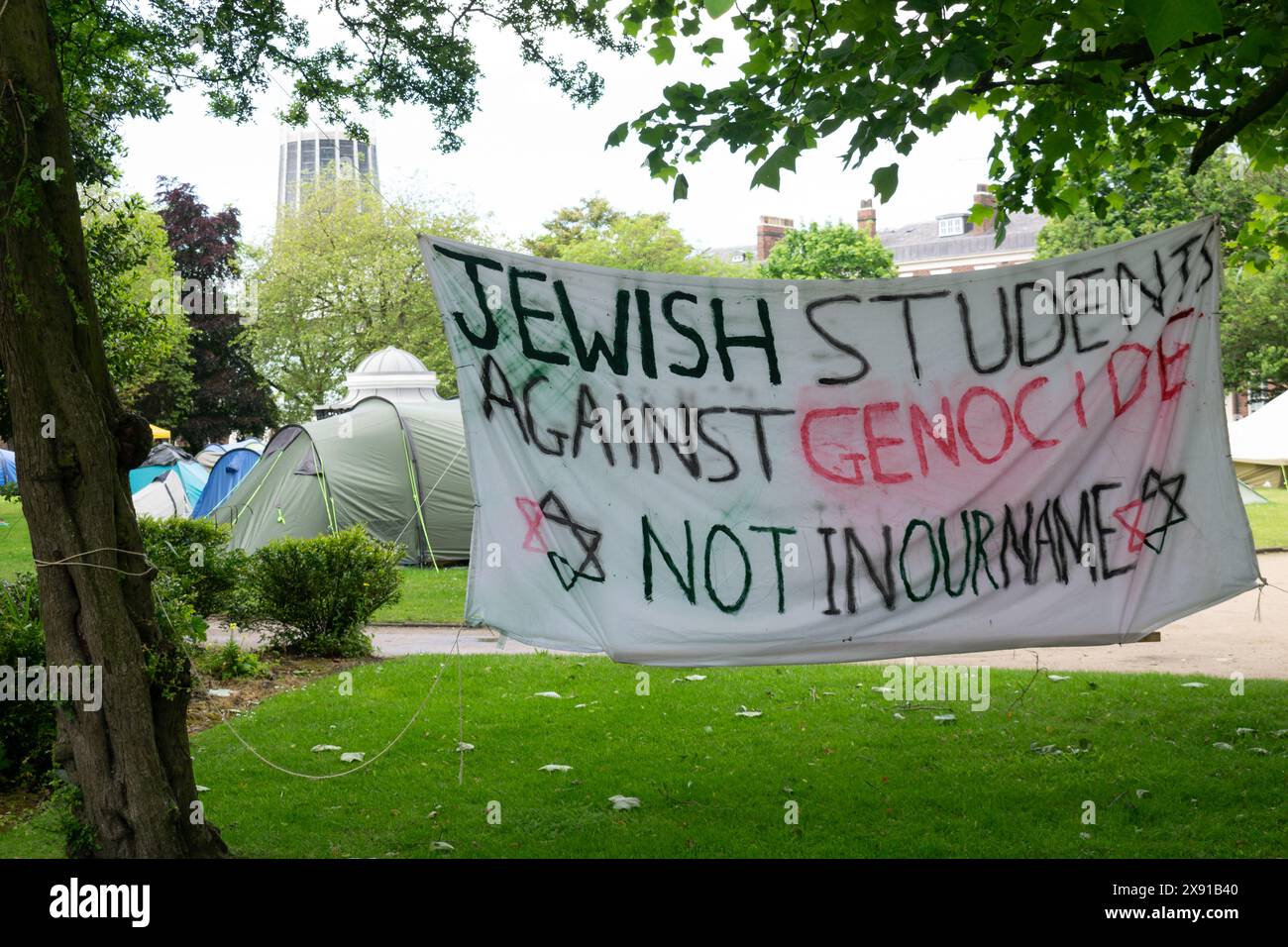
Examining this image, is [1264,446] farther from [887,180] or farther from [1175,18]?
[1175,18]

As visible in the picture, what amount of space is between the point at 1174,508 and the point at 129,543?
14.7ft

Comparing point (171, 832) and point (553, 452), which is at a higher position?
point (553, 452)

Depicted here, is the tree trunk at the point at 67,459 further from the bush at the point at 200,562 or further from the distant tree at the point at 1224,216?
the distant tree at the point at 1224,216

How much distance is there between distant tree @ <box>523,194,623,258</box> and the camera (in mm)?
58250

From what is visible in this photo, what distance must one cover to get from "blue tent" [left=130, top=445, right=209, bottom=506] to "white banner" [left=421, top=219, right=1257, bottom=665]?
73.0 ft

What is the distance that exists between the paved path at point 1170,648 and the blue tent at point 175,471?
1523 cm

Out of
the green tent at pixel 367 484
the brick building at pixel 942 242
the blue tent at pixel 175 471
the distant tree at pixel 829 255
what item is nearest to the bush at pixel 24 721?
the green tent at pixel 367 484

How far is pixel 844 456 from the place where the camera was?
532cm

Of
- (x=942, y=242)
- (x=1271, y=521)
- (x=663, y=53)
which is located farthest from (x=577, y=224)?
(x=663, y=53)

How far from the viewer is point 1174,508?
5445 millimetres

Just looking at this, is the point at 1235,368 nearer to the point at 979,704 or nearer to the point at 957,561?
the point at 979,704

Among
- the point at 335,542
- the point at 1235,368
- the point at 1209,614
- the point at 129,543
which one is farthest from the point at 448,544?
the point at 1235,368

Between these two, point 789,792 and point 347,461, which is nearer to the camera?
point 789,792

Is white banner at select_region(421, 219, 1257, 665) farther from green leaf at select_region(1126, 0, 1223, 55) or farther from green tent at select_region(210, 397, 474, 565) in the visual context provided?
green tent at select_region(210, 397, 474, 565)
